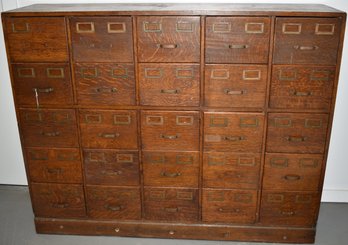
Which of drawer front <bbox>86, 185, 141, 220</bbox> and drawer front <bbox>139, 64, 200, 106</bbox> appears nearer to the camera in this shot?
drawer front <bbox>139, 64, 200, 106</bbox>

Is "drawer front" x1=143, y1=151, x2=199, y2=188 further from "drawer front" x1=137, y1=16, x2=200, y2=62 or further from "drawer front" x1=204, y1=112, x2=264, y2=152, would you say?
"drawer front" x1=137, y1=16, x2=200, y2=62

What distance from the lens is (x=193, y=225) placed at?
234 cm

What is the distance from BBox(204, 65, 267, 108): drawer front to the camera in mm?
1974

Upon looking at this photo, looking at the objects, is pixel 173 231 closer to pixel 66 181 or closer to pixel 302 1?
pixel 66 181

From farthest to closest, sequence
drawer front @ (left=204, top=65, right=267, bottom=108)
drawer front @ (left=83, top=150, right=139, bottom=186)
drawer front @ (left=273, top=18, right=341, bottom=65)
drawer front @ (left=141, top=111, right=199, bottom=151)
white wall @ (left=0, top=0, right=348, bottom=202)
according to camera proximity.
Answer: white wall @ (left=0, top=0, right=348, bottom=202) → drawer front @ (left=83, top=150, right=139, bottom=186) → drawer front @ (left=141, top=111, right=199, bottom=151) → drawer front @ (left=204, top=65, right=267, bottom=108) → drawer front @ (left=273, top=18, right=341, bottom=65)

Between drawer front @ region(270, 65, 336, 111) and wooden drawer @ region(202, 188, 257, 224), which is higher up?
drawer front @ region(270, 65, 336, 111)

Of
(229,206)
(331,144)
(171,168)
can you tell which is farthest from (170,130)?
(331,144)

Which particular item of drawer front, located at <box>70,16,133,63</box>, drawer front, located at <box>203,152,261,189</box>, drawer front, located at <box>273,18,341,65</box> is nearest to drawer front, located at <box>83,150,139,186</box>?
drawer front, located at <box>203,152,261,189</box>

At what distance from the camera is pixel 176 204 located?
2.30 metres

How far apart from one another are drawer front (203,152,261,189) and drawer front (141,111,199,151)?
0.14 metres

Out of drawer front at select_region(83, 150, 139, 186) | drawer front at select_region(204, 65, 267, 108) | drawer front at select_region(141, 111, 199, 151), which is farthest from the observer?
drawer front at select_region(83, 150, 139, 186)

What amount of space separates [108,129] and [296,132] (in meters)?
1.09

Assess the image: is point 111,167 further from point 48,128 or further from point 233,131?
point 233,131

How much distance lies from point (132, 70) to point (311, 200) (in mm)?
1337
